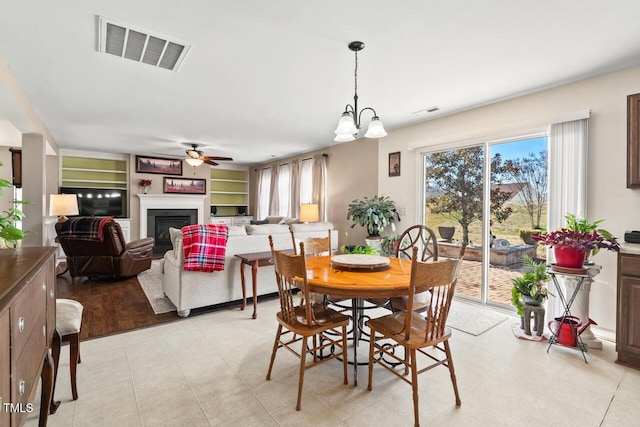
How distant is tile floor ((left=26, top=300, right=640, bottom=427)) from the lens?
1.76m

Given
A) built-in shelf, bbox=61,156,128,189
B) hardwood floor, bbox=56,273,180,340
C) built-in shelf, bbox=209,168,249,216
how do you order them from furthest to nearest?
built-in shelf, bbox=209,168,249,216
built-in shelf, bbox=61,156,128,189
hardwood floor, bbox=56,273,180,340

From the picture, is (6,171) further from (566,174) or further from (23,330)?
(566,174)

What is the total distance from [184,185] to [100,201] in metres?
1.88

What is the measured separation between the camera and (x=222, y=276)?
3588mm

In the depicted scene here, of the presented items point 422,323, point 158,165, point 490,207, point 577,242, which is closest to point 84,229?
point 158,165

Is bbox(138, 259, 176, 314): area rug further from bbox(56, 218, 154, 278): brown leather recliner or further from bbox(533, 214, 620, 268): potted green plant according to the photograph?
bbox(533, 214, 620, 268): potted green plant

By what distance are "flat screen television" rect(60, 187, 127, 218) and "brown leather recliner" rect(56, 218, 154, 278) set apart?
9.18ft

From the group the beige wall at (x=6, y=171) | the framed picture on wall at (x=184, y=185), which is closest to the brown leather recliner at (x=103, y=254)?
the beige wall at (x=6, y=171)

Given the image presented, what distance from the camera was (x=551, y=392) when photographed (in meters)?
2.02

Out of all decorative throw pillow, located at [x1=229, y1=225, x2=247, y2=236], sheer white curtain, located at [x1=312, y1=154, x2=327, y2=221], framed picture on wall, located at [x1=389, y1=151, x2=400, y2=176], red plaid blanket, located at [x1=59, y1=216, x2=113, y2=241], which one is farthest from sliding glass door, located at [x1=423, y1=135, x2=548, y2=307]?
red plaid blanket, located at [x1=59, y1=216, x2=113, y2=241]

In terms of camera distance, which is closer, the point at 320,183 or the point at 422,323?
the point at 422,323

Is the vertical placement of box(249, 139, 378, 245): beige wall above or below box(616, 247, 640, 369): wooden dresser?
above

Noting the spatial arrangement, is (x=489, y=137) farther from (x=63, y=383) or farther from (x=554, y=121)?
(x=63, y=383)

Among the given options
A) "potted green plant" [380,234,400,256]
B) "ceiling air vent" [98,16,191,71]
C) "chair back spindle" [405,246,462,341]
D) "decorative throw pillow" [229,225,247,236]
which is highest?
"ceiling air vent" [98,16,191,71]
